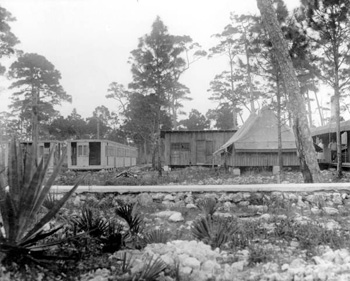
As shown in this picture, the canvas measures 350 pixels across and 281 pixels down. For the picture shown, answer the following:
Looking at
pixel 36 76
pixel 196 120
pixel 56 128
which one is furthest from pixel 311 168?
pixel 196 120

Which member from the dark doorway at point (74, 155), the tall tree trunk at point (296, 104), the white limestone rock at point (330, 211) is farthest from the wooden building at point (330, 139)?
the dark doorway at point (74, 155)

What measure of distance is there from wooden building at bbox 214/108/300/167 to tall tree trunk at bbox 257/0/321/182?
8.47m

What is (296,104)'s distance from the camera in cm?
887

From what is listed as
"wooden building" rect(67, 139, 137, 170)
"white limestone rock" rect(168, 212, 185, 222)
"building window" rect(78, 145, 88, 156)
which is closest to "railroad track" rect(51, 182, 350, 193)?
"white limestone rock" rect(168, 212, 185, 222)

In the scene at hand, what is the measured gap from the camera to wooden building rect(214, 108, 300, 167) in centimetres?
1742

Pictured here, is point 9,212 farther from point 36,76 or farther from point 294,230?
point 36,76

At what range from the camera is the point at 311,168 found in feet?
27.7

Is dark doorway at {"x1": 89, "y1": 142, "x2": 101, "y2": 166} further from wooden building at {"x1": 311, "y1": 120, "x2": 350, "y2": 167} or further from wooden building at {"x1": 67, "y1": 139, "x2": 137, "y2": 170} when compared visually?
wooden building at {"x1": 311, "y1": 120, "x2": 350, "y2": 167}

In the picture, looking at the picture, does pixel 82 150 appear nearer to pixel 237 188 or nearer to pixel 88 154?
pixel 88 154

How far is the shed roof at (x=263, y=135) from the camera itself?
1739 cm

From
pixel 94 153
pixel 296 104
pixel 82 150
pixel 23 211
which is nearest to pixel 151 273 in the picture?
pixel 23 211

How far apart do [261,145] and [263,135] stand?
0.60 meters

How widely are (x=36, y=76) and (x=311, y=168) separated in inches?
1202

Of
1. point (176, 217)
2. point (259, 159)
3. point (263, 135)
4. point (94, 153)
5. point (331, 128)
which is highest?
point (331, 128)
